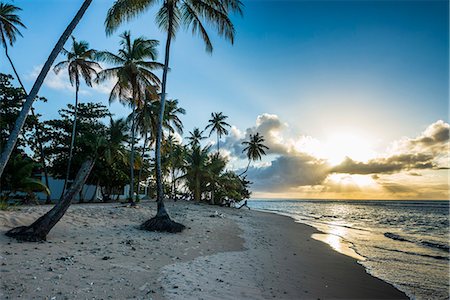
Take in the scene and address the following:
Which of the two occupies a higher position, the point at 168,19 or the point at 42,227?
the point at 168,19

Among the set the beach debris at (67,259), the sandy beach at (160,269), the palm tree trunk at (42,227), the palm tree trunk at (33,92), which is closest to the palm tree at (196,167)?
the sandy beach at (160,269)

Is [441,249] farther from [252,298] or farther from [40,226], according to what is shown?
[40,226]

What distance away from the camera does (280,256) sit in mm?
9641

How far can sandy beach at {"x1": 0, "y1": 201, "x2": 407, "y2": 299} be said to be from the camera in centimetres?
486

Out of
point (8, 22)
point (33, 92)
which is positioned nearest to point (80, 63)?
point (8, 22)

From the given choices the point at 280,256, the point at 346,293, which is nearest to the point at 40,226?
the point at 280,256

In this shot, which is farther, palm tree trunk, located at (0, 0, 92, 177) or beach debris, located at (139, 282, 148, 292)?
palm tree trunk, located at (0, 0, 92, 177)

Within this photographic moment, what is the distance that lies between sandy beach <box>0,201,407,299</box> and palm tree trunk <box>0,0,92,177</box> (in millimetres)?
2322

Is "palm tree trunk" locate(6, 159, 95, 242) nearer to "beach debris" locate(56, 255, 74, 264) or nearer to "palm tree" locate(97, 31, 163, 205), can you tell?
"beach debris" locate(56, 255, 74, 264)

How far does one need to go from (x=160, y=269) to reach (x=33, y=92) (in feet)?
19.8

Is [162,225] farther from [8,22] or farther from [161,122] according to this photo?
[8,22]

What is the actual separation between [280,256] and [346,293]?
11.2ft

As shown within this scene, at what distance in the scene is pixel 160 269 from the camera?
6.25 metres

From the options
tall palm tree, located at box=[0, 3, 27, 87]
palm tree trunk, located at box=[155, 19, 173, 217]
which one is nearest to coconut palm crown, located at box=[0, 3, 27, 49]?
tall palm tree, located at box=[0, 3, 27, 87]
